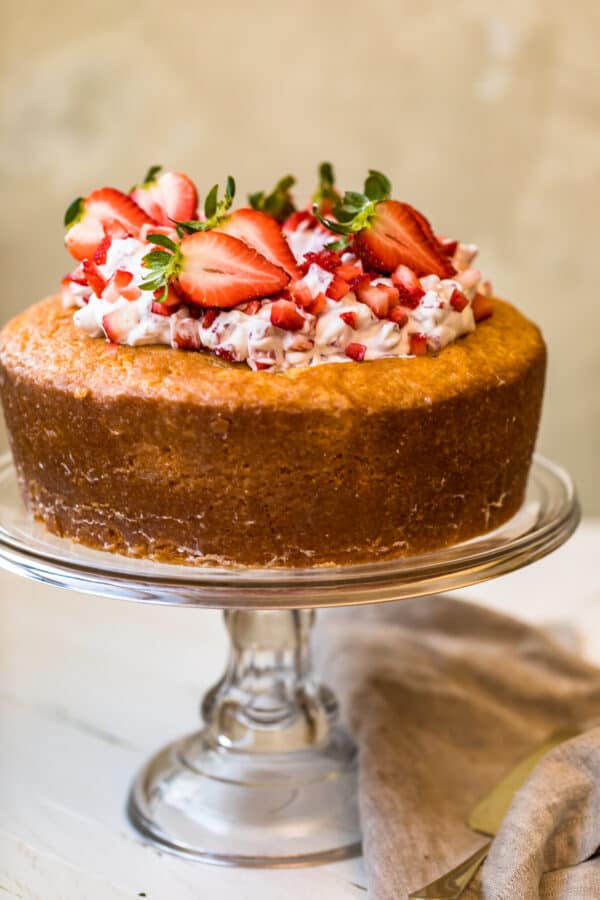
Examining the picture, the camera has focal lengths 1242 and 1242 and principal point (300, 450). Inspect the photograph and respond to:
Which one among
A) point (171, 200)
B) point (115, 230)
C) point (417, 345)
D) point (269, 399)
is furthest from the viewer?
point (171, 200)

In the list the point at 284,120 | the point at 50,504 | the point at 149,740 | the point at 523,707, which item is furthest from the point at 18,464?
the point at 284,120

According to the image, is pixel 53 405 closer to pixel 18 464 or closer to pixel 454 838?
pixel 18 464

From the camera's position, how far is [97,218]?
6.26 ft

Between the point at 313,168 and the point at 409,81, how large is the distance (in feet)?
1.19

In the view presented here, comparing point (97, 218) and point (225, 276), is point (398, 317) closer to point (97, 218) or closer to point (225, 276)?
point (225, 276)

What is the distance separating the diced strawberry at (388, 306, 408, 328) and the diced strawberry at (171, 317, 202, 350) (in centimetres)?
26

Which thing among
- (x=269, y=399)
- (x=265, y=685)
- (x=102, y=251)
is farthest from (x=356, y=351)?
(x=265, y=685)

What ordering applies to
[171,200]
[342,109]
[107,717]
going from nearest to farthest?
[171,200], [107,717], [342,109]

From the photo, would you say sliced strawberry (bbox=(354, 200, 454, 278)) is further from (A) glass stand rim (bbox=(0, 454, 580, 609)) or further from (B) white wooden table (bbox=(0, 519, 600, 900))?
(B) white wooden table (bbox=(0, 519, 600, 900))

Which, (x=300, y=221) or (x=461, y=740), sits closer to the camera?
(x=300, y=221)

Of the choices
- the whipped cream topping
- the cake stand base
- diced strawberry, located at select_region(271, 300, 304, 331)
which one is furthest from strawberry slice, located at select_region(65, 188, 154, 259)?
the cake stand base

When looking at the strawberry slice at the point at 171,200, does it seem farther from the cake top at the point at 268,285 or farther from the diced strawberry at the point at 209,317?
the diced strawberry at the point at 209,317

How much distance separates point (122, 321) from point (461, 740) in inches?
38.9

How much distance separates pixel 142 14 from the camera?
3.48 m
